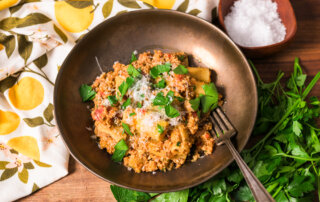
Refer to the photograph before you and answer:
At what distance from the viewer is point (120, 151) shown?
7.64ft

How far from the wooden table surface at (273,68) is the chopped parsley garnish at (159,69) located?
97cm

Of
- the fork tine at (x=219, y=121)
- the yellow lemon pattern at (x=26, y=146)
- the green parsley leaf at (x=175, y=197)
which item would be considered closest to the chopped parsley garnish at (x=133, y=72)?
the fork tine at (x=219, y=121)

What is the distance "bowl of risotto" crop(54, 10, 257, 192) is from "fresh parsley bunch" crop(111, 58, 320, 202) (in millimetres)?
208

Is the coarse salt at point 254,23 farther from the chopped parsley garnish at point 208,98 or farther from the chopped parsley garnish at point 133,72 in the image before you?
the chopped parsley garnish at point 133,72

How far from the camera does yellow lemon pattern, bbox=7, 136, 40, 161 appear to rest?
2678 mm

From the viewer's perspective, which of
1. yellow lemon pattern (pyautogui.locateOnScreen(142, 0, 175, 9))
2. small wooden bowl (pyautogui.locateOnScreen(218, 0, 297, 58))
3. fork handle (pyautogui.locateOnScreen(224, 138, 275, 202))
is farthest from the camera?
yellow lemon pattern (pyautogui.locateOnScreen(142, 0, 175, 9))

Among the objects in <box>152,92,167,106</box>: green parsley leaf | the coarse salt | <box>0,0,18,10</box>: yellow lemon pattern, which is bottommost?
<box>152,92,167,106</box>: green parsley leaf

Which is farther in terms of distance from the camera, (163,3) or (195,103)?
(163,3)

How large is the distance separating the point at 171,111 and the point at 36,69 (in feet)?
4.89

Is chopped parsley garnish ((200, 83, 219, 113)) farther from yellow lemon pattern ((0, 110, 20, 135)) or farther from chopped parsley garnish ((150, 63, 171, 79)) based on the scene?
yellow lemon pattern ((0, 110, 20, 135))

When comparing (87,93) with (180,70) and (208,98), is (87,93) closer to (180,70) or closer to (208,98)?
(180,70)

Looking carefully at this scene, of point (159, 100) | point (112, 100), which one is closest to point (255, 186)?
point (159, 100)

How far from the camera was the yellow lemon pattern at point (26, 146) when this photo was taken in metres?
2.68

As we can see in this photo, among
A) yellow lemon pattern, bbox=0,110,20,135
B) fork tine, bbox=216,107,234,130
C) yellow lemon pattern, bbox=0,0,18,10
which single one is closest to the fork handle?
fork tine, bbox=216,107,234,130
